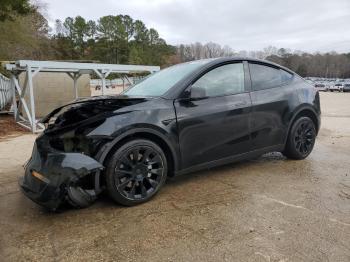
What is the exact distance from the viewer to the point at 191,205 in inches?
127

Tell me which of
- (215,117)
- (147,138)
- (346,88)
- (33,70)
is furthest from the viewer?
(346,88)

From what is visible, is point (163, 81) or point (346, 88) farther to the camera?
point (346, 88)

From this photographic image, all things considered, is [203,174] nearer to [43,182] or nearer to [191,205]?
[191,205]

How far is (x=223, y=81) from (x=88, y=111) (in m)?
1.72

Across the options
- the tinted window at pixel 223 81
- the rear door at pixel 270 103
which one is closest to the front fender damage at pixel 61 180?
the tinted window at pixel 223 81

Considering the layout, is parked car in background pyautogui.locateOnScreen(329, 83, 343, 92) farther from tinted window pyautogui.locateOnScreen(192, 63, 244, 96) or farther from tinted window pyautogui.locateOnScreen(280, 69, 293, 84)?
tinted window pyautogui.locateOnScreen(192, 63, 244, 96)

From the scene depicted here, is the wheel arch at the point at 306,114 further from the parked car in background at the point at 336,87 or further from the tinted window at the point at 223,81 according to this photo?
the parked car in background at the point at 336,87

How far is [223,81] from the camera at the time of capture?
3.89 metres

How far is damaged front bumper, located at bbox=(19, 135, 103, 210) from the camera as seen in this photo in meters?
2.73

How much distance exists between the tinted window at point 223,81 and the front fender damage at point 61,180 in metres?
1.59

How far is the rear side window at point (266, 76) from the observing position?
13.7 feet

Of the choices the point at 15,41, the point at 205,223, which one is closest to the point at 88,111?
the point at 205,223

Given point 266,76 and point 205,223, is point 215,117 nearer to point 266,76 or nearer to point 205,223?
point 266,76

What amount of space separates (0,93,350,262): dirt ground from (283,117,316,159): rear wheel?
0.51 metres
